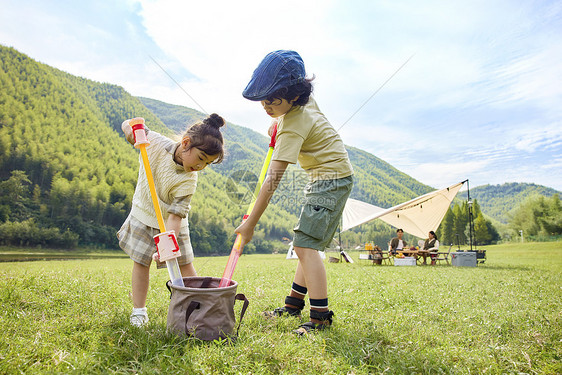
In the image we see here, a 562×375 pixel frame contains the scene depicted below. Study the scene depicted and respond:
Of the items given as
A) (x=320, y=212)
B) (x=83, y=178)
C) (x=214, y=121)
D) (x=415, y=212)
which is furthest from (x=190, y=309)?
(x=83, y=178)

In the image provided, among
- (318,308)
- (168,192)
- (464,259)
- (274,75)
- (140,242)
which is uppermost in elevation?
(274,75)

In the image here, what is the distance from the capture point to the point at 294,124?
2.11m

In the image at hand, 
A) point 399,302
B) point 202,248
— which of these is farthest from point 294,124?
point 202,248

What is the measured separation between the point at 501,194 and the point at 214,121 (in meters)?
203

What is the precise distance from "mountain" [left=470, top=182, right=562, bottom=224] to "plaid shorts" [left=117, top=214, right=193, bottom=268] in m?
173

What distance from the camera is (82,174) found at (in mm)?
64125

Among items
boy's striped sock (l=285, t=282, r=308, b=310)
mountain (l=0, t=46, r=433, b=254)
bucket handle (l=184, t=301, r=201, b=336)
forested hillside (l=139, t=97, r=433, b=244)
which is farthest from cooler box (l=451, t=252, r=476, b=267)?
forested hillside (l=139, t=97, r=433, b=244)

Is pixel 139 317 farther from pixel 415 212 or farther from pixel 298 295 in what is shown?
pixel 415 212

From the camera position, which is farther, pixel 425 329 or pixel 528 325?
pixel 528 325

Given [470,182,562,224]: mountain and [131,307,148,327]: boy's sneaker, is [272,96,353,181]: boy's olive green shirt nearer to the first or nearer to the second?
[131,307,148,327]: boy's sneaker

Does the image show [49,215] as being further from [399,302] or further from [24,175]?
[399,302]

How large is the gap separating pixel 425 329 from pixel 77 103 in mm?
112747

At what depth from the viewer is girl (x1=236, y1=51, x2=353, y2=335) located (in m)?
2.03

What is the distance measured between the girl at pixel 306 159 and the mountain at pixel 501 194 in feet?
567
